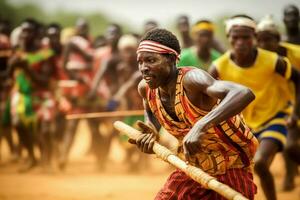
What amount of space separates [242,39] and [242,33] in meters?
0.08

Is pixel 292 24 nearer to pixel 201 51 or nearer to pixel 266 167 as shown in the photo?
pixel 201 51

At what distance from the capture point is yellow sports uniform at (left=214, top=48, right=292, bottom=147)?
6016mm

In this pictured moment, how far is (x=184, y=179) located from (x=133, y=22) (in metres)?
38.6

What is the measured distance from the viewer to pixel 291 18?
8406 mm

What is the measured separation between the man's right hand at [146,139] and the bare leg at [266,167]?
1.75m

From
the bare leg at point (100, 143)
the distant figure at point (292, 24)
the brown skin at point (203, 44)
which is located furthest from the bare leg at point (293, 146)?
the bare leg at point (100, 143)

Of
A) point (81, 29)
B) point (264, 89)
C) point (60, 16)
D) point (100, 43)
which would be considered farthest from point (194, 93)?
point (60, 16)

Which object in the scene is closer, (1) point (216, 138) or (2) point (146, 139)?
(1) point (216, 138)

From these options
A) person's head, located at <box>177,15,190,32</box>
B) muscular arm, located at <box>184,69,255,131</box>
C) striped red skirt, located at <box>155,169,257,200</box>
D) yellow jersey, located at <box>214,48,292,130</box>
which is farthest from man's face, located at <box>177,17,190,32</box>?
muscular arm, located at <box>184,69,255,131</box>

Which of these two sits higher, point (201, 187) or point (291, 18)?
point (201, 187)

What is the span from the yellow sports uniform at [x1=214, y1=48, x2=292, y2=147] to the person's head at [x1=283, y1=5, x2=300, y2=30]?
2120mm

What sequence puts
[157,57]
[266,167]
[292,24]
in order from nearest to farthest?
[157,57], [266,167], [292,24]

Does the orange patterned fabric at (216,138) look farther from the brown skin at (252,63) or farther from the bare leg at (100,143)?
the bare leg at (100,143)

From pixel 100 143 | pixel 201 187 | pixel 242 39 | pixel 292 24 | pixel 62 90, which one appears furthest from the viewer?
pixel 62 90
